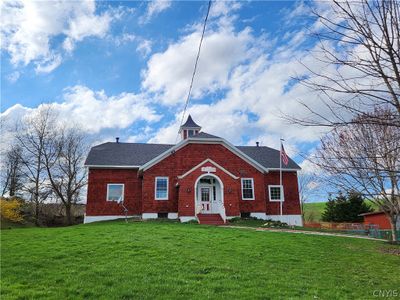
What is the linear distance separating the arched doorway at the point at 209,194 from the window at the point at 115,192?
6.52m

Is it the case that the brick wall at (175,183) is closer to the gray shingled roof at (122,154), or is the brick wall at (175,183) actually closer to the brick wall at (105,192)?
the brick wall at (105,192)

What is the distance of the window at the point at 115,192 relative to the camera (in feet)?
87.3

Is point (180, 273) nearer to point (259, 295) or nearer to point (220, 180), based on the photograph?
point (259, 295)

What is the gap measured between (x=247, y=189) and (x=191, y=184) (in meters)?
5.33

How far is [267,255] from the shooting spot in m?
10.9

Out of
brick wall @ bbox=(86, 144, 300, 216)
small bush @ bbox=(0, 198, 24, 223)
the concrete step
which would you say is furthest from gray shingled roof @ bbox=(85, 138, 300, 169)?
small bush @ bbox=(0, 198, 24, 223)

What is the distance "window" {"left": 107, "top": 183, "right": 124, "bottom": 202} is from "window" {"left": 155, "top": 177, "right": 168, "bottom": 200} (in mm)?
3450

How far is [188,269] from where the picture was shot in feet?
27.7

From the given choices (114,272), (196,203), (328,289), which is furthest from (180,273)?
(196,203)

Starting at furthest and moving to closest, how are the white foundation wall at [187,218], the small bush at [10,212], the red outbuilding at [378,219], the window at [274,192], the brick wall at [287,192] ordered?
the red outbuilding at [378,219] < the window at [274,192] < the brick wall at [287,192] < the small bush at [10,212] < the white foundation wall at [187,218]

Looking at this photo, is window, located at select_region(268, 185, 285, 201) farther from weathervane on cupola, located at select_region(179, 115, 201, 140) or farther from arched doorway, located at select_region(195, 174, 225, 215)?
weathervane on cupola, located at select_region(179, 115, 201, 140)

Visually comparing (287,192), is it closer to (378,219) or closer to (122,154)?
(378,219)

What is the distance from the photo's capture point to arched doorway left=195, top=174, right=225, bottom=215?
79.6 feet

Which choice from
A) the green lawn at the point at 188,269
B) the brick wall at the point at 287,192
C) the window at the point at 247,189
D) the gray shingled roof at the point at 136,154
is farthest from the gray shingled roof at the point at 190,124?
the green lawn at the point at 188,269
